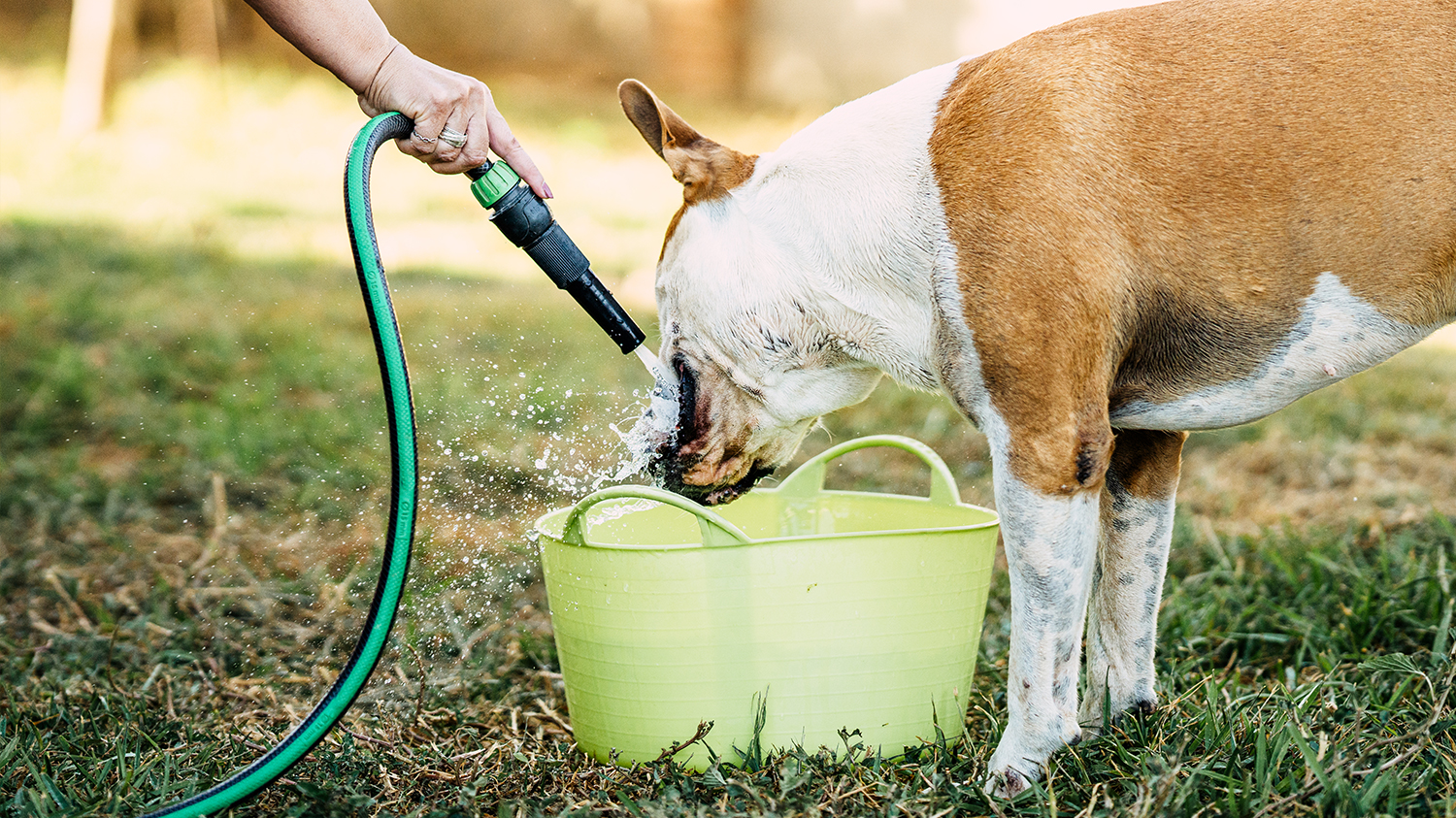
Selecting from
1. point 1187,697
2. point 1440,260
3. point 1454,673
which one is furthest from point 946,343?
point 1454,673

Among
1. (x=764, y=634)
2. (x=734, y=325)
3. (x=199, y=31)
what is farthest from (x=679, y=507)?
(x=199, y=31)

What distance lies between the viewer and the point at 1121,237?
5.65ft

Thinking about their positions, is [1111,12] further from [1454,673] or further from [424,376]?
[424,376]

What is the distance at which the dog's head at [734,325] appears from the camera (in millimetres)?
2002

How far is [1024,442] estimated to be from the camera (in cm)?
173

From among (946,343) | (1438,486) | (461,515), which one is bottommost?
(1438,486)

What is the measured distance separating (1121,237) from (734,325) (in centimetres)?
66

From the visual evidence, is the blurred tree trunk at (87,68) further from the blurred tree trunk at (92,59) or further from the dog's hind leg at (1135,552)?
the dog's hind leg at (1135,552)

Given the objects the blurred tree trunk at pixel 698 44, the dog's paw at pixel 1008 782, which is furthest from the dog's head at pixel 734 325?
the blurred tree trunk at pixel 698 44

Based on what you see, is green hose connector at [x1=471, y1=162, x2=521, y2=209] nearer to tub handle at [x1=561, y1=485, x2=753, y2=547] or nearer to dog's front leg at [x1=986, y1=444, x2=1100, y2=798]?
tub handle at [x1=561, y1=485, x2=753, y2=547]

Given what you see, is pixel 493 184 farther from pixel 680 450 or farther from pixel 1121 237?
pixel 1121 237

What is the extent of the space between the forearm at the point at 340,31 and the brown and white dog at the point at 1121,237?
0.77 metres

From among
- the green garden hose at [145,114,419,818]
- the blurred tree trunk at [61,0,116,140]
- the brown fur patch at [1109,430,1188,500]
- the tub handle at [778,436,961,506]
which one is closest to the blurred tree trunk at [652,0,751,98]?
the blurred tree trunk at [61,0,116,140]

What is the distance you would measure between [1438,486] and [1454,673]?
1525mm
